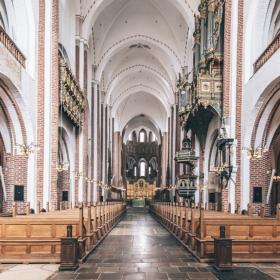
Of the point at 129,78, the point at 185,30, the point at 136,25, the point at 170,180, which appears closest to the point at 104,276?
the point at 185,30

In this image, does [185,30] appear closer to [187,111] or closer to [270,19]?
[187,111]

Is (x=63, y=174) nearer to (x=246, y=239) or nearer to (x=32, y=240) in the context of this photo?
(x=32, y=240)

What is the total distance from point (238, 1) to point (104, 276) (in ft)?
38.8

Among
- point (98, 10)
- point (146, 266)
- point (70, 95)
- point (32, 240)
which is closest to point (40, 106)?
point (70, 95)

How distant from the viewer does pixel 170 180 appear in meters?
38.9

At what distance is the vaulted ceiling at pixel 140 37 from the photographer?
24.9 meters

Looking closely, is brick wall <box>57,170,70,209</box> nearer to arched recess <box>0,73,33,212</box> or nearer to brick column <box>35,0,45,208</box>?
brick column <box>35,0,45,208</box>

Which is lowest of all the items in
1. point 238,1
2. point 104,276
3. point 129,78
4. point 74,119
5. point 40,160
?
point 104,276

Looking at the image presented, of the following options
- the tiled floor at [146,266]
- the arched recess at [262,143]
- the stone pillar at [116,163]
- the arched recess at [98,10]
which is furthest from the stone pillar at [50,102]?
the stone pillar at [116,163]

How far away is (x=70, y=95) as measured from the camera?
Result: 1894 cm

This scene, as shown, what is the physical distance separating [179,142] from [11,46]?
66.4ft

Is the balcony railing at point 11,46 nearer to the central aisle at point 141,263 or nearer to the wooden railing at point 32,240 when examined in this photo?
the wooden railing at point 32,240

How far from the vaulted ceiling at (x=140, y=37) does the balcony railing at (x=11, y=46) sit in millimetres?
10907

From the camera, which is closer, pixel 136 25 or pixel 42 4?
pixel 42 4
